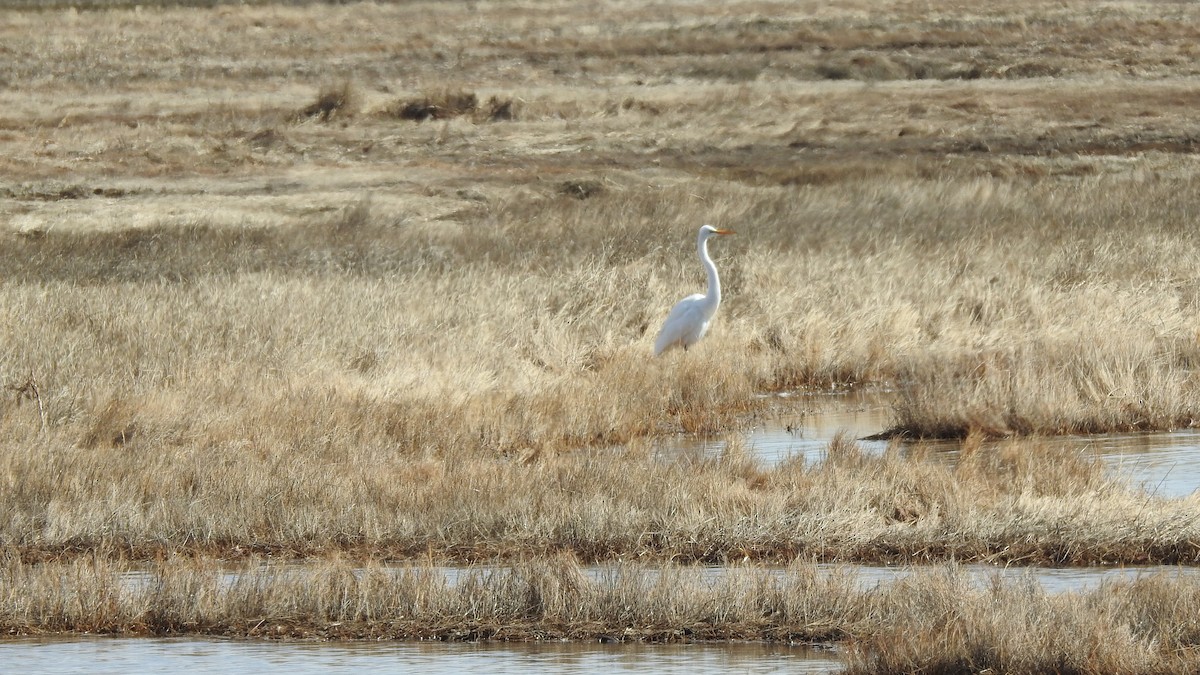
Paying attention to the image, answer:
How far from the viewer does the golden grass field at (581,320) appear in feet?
29.2

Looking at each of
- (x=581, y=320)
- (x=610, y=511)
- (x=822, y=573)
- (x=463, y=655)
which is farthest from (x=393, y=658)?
(x=581, y=320)

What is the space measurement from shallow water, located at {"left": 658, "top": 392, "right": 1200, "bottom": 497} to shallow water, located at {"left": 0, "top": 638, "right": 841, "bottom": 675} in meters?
3.35

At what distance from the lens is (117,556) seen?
28.9 feet

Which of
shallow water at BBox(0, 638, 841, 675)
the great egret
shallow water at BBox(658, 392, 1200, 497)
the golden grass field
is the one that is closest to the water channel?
shallow water at BBox(0, 638, 841, 675)

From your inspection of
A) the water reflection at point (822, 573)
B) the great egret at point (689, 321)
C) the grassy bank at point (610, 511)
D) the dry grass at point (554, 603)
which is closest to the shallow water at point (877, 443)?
the grassy bank at point (610, 511)

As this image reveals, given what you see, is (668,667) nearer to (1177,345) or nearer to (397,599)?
(397,599)

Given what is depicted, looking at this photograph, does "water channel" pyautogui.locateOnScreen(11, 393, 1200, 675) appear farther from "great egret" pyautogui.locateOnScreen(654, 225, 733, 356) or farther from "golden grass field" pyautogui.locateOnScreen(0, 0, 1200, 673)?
"great egret" pyautogui.locateOnScreen(654, 225, 733, 356)

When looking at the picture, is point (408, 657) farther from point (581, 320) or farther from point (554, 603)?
point (581, 320)

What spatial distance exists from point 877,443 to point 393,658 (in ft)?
19.5

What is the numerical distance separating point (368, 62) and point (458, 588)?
44673 mm

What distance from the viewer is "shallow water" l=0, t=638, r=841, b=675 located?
677 centimetres

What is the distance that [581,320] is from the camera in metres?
16.0

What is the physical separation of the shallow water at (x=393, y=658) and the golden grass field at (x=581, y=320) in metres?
0.22

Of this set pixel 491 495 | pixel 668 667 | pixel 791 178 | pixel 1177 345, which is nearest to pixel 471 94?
pixel 791 178
